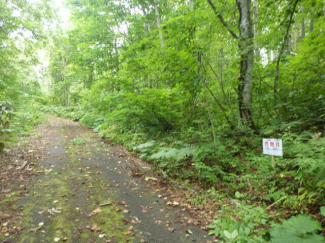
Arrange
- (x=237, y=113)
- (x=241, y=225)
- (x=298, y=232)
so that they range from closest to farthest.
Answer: (x=298, y=232) → (x=241, y=225) → (x=237, y=113)

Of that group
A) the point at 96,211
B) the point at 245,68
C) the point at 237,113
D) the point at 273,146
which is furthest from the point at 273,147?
the point at 96,211

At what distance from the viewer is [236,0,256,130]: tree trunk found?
5.49 m

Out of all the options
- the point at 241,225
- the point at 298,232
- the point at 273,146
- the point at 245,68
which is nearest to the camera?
the point at 298,232

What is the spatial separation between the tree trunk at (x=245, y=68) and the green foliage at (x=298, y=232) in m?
3.64

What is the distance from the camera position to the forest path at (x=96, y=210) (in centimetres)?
293

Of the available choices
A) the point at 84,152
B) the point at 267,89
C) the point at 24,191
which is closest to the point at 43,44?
the point at 84,152

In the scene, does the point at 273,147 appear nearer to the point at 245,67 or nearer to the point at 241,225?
the point at 241,225

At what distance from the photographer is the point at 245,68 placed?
5.73m

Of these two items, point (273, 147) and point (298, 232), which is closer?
point (298, 232)

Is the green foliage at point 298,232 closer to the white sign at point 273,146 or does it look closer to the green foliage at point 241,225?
the green foliage at point 241,225

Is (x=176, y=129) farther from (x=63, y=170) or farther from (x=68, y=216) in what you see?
(x=68, y=216)

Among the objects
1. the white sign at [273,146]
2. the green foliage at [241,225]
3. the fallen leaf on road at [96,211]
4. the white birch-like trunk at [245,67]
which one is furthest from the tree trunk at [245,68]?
the fallen leaf on road at [96,211]

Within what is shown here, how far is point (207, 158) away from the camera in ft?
17.1

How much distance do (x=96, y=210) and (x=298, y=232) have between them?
3.12 m
